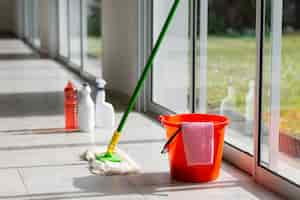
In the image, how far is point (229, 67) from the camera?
4047 mm

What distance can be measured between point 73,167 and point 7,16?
15097 millimetres

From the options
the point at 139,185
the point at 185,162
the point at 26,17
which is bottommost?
the point at 139,185

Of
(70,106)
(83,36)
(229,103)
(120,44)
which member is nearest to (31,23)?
(83,36)

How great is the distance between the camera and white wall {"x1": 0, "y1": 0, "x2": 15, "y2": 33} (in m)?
17.5

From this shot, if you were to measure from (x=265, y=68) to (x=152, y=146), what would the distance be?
1.05 m

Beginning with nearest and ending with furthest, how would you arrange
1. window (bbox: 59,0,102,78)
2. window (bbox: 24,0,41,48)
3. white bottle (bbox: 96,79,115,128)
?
white bottle (bbox: 96,79,115,128)
window (bbox: 59,0,102,78)
window (bbox: 24,0,41,48)

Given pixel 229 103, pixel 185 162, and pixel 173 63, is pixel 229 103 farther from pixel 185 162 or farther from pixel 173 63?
pixel 185 162

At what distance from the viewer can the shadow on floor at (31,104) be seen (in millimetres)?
4926

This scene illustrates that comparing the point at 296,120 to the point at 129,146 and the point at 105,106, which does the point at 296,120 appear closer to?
the point at 129,146

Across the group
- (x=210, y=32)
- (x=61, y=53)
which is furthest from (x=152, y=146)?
(x=61, y=53)

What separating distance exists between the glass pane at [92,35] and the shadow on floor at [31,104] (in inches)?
61.3

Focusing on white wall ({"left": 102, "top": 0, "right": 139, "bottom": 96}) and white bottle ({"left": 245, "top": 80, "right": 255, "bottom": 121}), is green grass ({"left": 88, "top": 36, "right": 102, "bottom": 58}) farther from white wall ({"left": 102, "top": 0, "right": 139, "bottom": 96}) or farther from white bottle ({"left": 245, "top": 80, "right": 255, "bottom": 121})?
white bottle ({"left": 245, "top": 80, "right": 255, "bottom": 121})

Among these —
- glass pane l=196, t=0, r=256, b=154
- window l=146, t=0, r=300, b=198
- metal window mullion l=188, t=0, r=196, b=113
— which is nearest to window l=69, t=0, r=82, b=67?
window l=146, t=0, r=300, b=198

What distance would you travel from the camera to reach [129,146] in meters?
3.80
